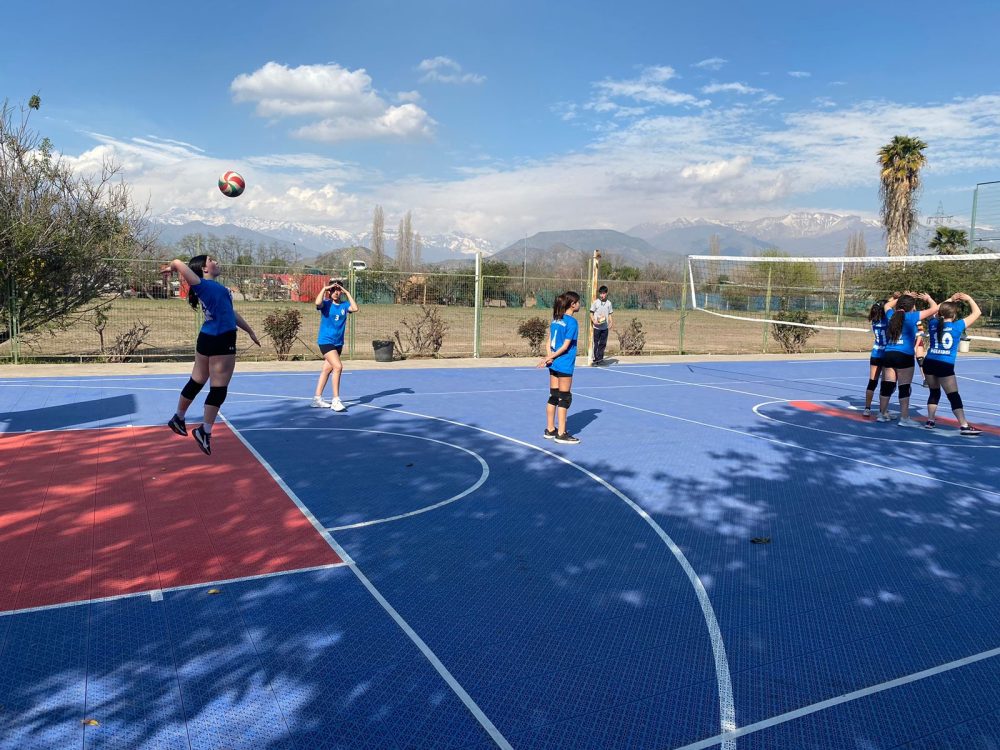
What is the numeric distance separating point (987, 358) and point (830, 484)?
69.1ft

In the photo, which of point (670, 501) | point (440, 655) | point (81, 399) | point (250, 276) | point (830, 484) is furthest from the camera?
point (250, 276)

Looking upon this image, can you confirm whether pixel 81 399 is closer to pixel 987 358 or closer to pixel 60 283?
pixel 60 283

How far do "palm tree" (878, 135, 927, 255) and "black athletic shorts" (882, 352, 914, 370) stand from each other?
2731 cm

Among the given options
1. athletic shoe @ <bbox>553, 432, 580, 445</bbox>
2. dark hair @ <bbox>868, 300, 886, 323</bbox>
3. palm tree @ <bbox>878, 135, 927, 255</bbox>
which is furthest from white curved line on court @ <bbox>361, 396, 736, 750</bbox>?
palm tree @ <bbox>878, 135, 927, 255</bbox>

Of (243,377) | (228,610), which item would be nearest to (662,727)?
(228,610)

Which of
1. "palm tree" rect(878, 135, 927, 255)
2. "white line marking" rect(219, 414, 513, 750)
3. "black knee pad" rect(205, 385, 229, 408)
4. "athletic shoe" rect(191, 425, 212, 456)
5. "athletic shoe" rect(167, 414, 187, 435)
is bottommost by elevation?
"white line marking" rect(219, 414, 513, 750)

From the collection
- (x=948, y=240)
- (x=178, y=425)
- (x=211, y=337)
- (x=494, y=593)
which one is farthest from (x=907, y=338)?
(x=948, y=240)

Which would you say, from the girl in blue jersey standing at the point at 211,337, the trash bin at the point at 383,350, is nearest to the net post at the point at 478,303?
the trash bin at the point at 383,350

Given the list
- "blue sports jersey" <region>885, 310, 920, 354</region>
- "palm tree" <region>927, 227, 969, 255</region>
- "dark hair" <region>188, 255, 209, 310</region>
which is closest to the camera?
"dark hair" <region>188, 255, 209, 310</region>

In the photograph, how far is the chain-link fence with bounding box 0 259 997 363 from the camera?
1664 cm

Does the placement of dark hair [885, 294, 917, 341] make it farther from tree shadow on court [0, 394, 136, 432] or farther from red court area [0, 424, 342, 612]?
tree shadow on court [0, 394, 136, 432]

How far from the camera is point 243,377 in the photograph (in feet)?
46.4

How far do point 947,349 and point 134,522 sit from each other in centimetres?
1015

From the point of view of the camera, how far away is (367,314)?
888 inches
